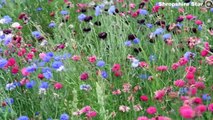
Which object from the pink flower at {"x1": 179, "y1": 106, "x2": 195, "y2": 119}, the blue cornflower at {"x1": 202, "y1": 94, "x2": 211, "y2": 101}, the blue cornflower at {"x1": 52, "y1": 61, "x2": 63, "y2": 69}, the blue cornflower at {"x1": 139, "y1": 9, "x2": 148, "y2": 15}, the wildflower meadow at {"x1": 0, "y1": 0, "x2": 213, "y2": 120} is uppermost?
the pink flower at {"x1": 179, "y1": 106, "x2": 195, "y2": 119}

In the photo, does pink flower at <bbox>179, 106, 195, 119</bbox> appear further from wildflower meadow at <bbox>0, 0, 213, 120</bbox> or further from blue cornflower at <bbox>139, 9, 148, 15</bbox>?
blue cornflower at <bbox>139, 9, 148, 15</bbox>

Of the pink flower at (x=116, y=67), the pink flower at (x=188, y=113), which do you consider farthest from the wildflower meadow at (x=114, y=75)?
the pink flower at (x=188, y=113)

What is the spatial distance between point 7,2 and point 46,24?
46cm

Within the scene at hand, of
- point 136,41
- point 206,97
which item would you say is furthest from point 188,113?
point 136,41

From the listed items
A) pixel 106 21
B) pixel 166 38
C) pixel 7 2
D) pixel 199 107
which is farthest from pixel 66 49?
pixel 199 107

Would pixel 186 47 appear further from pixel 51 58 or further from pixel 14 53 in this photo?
pixel 14 53

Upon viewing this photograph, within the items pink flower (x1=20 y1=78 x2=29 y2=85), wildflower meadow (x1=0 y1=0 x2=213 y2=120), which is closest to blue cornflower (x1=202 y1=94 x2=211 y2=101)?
wildflower meadow (x1=0 y1=0 x2=213 y2=120)

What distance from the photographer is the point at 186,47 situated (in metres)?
2.55

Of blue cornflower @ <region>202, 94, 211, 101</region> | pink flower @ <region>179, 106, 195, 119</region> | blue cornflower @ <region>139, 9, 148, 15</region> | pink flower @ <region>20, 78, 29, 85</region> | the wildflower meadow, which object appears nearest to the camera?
pink flower @ <region>179, 106, 195, 119</region>

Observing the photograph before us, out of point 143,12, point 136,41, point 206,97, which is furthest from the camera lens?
point 143,12

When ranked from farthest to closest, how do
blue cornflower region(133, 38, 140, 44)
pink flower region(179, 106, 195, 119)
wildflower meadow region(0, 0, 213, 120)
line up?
blue cornflower region(133, 38, 140, 44) < wildflower meadow region(0, 0, 213, 120) < pink flower region(179, 106, 195, 119)

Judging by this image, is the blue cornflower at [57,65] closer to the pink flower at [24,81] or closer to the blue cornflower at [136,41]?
the pink flower at [24,81]

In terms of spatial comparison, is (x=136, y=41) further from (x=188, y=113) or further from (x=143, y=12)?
(x=188, y=113)

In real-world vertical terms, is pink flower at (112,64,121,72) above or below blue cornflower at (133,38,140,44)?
below
